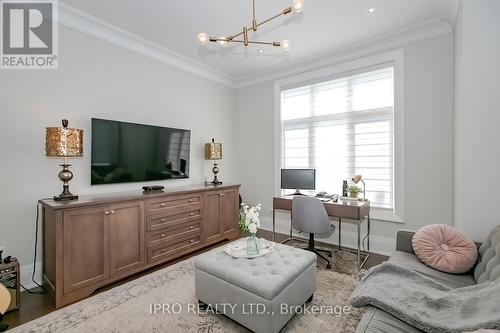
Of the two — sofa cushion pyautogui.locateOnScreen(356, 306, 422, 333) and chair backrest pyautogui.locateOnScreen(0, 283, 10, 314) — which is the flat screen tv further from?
sofa cushion pyautogui.locateOnScreen(356, 306, 422, 333)

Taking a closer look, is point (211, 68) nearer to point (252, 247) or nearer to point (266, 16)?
point (266, 16)

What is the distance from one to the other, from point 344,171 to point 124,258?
3.16 m

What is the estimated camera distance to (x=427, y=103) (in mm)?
2949

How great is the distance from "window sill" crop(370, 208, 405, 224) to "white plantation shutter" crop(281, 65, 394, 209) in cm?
8

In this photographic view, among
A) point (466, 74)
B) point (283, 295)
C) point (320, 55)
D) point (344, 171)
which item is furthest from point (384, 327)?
point (320, 55)

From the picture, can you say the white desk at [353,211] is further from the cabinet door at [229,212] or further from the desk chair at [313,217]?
the cabinet door at [229,212]

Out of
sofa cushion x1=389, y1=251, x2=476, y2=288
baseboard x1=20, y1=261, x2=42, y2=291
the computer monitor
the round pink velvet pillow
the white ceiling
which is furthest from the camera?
the computer monitor

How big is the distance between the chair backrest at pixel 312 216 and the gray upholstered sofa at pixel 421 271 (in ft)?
2.86

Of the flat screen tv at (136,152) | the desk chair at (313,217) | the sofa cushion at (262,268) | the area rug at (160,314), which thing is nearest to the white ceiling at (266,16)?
the flat screen tv at (136,152)

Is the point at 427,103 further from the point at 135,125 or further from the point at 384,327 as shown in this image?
the point at 135,125

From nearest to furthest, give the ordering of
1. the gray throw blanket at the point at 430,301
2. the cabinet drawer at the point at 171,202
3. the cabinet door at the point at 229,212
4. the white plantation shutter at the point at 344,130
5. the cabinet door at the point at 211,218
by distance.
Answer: the gray throw blanket at the point at 430,301, the cabinet drawer at the point at 171,202, the white plantation shutter at the point at 344,130, the cabinet door at the point at 211,218, the cabinet door at the point at 229,212

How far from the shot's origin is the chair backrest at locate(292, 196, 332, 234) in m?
2.88

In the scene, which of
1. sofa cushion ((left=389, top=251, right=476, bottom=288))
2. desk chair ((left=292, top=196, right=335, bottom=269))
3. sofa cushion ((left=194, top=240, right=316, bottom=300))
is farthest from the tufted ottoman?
desk chair ((left=292, top=196, right=335, bottom=269))

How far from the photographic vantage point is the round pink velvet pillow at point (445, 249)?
1701 millimetres
